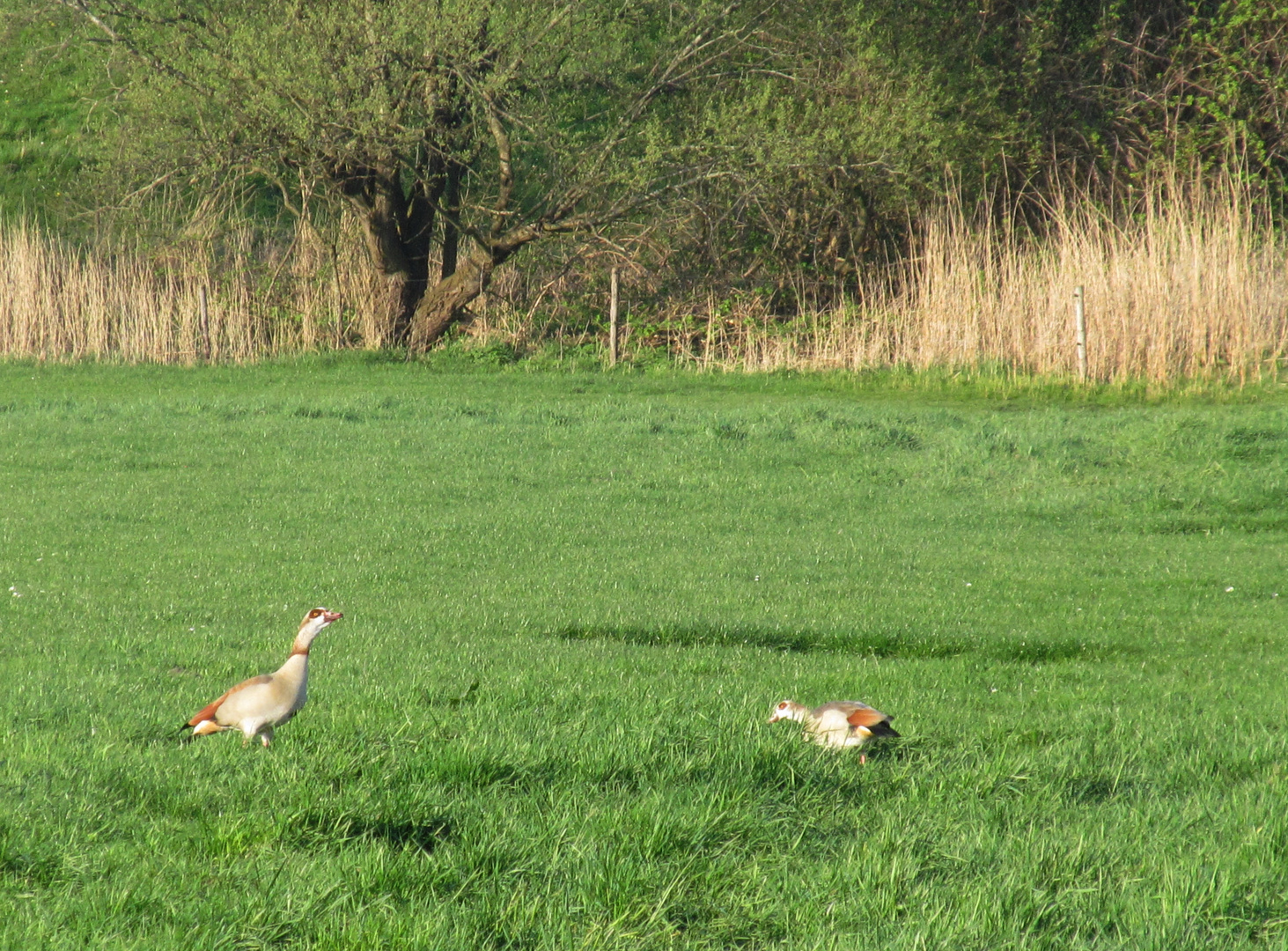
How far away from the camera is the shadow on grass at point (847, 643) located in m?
8.12

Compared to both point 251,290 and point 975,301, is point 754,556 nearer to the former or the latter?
point 975,301

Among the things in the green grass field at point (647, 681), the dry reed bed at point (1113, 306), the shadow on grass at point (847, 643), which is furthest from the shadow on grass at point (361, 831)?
the dry reed bed at point (1113, 306)

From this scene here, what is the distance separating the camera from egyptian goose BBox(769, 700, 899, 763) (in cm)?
500

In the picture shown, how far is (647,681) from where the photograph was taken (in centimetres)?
661

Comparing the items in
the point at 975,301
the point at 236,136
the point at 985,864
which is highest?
the point at 236,136

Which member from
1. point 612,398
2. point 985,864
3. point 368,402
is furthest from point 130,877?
point 612,398

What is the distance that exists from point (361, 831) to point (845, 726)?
192cm

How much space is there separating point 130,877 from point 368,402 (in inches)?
624

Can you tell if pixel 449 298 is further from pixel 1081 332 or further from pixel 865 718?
pixel 865 718

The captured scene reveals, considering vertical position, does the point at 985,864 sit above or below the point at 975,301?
below

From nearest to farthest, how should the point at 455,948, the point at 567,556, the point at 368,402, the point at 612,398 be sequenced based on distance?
the point at 455,948, the point at 567,556, the point at 368,402, the point at 612,398

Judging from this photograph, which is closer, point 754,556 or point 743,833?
point 743,833

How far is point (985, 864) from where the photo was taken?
411 centimetres

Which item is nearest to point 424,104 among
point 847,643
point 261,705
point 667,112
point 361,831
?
point 667,112
